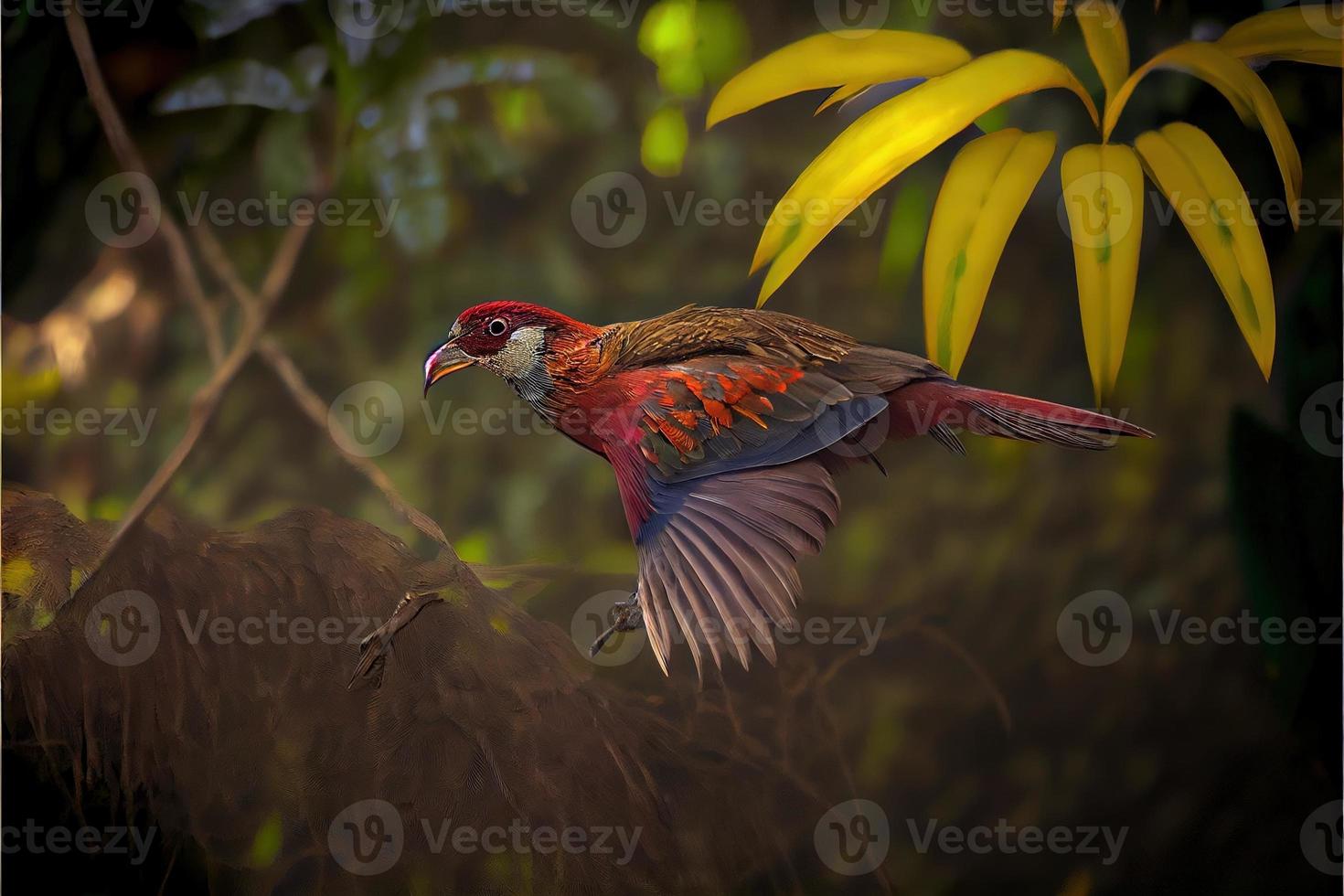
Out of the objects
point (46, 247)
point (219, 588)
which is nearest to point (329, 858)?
point (219, 588)

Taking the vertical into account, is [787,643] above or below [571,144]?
below

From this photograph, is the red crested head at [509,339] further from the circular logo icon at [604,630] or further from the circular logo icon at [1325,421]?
the circular logo icon at [1325,421]

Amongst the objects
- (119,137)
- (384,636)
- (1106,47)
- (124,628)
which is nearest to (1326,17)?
(1106,47)

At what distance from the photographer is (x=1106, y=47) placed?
58.7 inches

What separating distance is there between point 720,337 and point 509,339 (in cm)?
34

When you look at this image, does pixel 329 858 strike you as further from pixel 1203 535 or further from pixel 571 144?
pixel 1203 535

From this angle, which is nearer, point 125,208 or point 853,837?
point 853,837

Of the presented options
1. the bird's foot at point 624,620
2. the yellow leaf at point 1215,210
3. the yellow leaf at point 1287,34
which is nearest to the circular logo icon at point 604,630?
the bird's foot at point 624,620

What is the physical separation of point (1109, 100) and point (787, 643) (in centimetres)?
102

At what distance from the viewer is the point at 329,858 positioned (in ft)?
4.89

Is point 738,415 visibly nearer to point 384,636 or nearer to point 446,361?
point 446,361

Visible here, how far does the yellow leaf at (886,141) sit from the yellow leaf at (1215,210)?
5.6 inches

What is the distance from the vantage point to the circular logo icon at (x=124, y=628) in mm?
1531

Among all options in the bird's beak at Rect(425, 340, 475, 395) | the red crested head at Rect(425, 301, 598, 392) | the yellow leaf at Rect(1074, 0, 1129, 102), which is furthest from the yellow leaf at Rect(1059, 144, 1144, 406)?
the bird's beak at Rect(425, 340, 475, 395)
